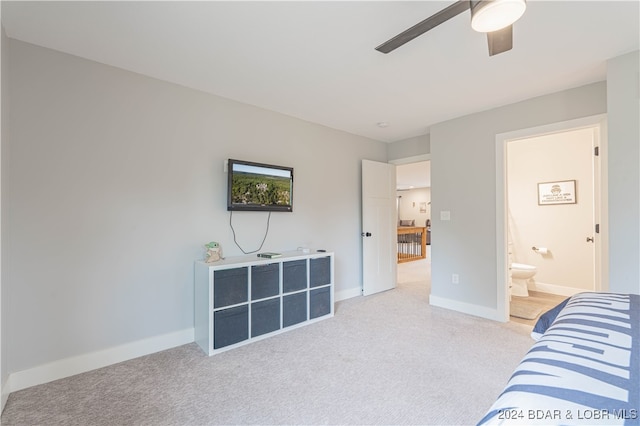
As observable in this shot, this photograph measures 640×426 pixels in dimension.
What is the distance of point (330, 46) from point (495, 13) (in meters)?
1.10

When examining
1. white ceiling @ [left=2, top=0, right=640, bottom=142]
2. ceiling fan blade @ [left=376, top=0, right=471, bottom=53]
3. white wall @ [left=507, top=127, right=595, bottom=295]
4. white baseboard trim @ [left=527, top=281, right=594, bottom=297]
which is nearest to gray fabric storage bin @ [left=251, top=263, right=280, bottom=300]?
white ceiling @ [left=2, top=0, right=640, bottom=142]

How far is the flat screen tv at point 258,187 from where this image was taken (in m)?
2.93

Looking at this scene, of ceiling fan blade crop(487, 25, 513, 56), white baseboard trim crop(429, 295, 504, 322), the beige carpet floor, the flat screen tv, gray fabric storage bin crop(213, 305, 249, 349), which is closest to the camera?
ceiling fan blade crop(487, 25, 513, 56)

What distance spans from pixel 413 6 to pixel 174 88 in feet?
7.11

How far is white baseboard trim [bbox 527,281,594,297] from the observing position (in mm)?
4109

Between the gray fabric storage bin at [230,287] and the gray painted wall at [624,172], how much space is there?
3069 mm

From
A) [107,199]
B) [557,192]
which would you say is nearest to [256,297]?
[107,199]

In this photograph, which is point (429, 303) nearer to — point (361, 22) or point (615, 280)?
point (615, 280)

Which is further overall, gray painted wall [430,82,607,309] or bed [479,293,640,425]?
gray painted wall [430,82,607,309]

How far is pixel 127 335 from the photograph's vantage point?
241 cm

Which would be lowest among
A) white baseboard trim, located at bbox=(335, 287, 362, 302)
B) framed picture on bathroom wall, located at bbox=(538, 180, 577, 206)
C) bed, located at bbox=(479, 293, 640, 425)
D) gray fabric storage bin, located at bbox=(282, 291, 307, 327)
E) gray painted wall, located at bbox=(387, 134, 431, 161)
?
white baseboard trim, located at bbox=(335, 287, 362, 302)

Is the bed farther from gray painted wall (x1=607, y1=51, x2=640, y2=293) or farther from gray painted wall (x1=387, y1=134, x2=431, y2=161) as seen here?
gray painted wall (x1=387, y1=134, x2=431, y2=161)

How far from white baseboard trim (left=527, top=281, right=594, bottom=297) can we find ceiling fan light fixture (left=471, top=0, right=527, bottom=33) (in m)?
4.31

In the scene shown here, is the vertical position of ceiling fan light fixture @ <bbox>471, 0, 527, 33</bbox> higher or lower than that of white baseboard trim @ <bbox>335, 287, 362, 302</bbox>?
higher
